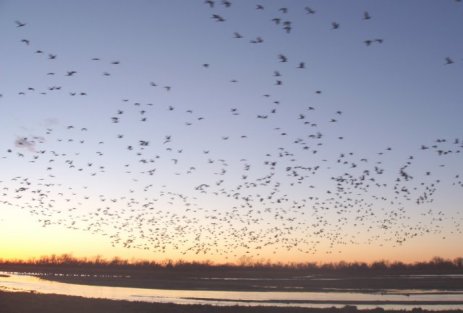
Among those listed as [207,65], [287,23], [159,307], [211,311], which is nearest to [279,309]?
[211,311]

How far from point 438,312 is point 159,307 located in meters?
16.6

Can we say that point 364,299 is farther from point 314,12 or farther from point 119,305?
point 314,12

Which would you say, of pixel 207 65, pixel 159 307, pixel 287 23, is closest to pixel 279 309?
pixel 159 307

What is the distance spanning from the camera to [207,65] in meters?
17.5

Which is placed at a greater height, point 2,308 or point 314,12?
point 314,12

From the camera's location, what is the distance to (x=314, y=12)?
48.7 ft

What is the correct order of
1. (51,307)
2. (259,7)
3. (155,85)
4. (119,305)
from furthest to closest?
1. (119,305)
2. (51,307)
3. (155,85)
4. (259,7)

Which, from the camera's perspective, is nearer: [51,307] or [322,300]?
[51,307]

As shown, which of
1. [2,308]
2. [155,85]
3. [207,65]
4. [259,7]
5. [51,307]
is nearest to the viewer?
[259,7]

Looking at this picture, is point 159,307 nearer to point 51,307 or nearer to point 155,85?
point 51,307

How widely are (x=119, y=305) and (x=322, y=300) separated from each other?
16.0 metres

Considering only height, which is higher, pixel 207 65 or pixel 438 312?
pixel 207 65

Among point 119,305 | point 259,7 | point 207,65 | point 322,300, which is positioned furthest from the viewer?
point 322,300

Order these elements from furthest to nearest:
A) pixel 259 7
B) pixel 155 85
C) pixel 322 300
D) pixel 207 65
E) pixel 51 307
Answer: pixel 322 300 < pixel 51 307 < pixel 155 85 < pixel 207 65 < pixel 259 7
